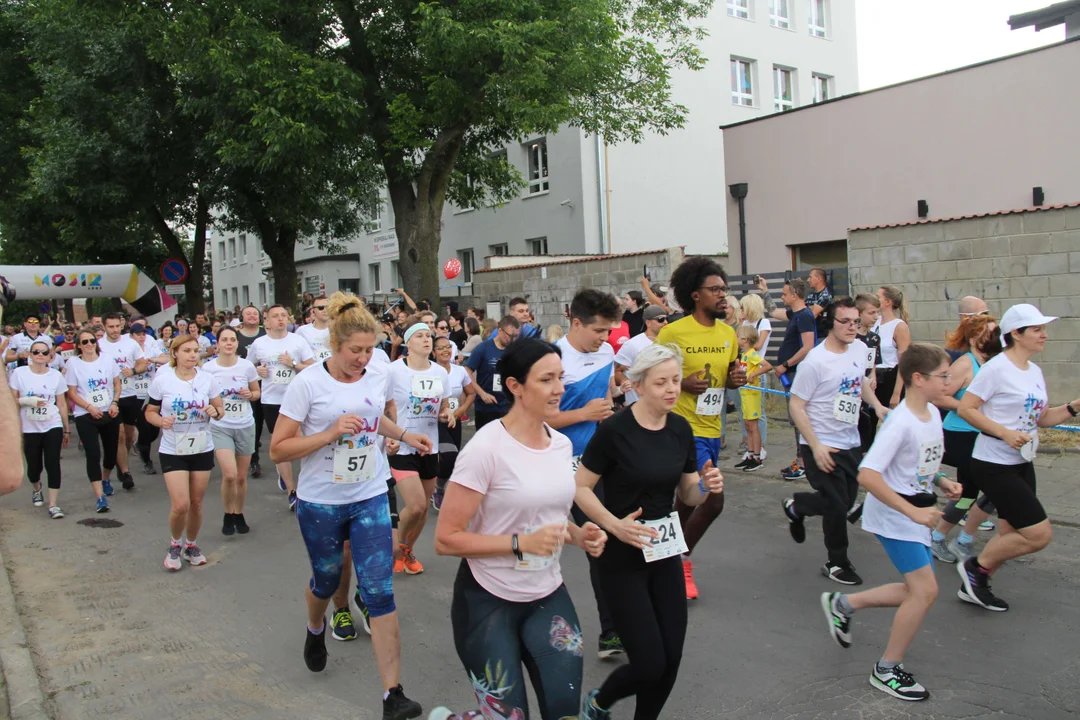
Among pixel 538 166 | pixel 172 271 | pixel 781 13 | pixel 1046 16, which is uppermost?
pixel 781 13

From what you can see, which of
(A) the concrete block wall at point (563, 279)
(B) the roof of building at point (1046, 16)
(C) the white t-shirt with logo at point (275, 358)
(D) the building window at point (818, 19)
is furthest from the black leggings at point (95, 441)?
(D) the building window at point (818, 19)

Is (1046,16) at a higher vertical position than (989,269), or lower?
higher

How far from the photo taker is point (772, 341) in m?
15.0

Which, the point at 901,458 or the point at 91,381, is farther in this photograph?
the point at 91,381

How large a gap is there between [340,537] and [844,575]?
331 centimetres

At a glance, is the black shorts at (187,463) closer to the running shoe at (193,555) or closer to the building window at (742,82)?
the running shoe at (193,555)

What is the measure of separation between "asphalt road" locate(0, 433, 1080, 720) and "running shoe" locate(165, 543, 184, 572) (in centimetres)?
8

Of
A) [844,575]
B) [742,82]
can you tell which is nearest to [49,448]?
[844,575]

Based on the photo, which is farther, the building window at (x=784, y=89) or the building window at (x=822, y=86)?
the building window at (x=822, y=86)

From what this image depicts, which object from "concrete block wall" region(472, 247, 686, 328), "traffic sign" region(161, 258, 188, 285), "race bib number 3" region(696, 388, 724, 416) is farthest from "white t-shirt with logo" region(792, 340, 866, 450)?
"traffic sign" region(161, 258, 188, 285)

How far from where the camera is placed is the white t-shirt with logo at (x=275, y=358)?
29.9ft

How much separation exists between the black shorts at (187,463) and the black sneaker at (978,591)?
5.43m

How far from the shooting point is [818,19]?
1250 inches

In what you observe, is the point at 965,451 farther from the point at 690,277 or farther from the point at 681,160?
the point at 681,160
